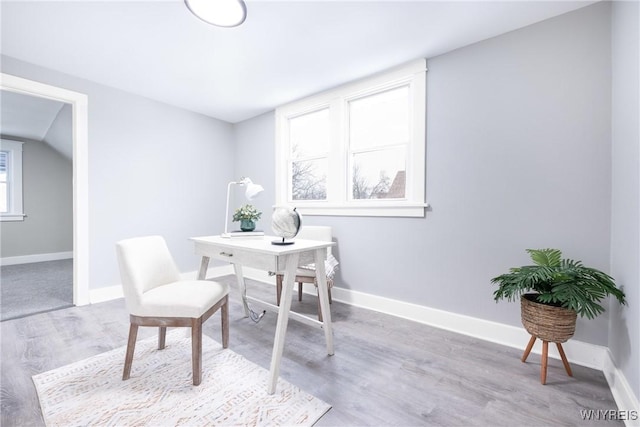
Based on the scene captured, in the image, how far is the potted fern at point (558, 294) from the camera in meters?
1.49

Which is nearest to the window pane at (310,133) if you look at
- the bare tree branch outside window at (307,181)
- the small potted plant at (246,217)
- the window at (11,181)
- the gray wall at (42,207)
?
the bare tree branch outside window at (307,181)

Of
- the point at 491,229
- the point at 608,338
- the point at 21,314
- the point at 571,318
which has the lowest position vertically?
the point at 21,314

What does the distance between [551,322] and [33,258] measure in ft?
26.3

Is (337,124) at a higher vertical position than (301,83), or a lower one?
lower

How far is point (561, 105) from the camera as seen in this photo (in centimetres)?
195

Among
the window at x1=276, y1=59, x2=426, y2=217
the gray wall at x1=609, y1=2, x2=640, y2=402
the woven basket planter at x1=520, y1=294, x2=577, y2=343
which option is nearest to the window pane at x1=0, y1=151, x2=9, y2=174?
the window at x1=276, y1=59, x2=426, y2=217

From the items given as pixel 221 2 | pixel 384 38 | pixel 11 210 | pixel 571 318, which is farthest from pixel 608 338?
pixel 11 210

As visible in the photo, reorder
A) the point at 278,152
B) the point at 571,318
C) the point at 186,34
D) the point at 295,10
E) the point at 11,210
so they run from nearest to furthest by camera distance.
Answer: the point at 571,318 < the point at 295,10 < the point at 186,34 < the point at 278,152 < the point at 11,210

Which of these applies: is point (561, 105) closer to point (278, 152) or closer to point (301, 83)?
point (301, 83)

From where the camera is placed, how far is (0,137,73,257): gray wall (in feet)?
17.3

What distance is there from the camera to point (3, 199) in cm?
518

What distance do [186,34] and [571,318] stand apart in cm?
332

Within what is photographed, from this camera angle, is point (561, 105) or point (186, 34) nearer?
point (561, 105)

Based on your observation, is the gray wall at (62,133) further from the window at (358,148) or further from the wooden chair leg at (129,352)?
the wooden chair leg at (129,352)
